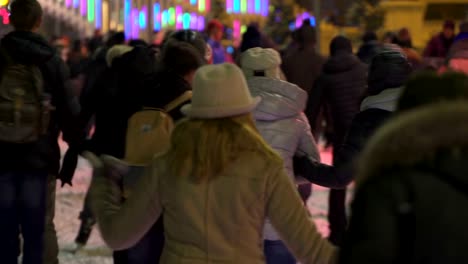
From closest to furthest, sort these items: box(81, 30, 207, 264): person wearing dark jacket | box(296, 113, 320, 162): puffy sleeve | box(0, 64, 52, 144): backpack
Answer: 1. box(81, 30, 207, 264): person wearing dark jacket
2. box(296, 113, 320, 162): puffy sleeve
3. box(0, 64, 52, 144): backpack

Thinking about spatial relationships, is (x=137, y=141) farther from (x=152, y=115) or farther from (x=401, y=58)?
(x=401, y=58)

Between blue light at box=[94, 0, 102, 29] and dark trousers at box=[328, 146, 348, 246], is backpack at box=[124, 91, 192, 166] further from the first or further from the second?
blue light at box=[94, 0, 102, 29]

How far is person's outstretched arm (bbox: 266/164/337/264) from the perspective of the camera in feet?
12.3

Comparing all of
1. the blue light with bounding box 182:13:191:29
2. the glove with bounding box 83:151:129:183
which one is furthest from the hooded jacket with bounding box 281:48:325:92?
the blue light with bounding box 182:13:191:29

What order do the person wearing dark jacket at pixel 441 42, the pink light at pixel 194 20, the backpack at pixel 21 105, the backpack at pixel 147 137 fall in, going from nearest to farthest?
the backpack at pixel 147 137, the backpack at pixel 21 105, the person wearing dark jacket at pixel 441 42, the pink light at pixel 194 20

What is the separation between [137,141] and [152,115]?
0.18 metres

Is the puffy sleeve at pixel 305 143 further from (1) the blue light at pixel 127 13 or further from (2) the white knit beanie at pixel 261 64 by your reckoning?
(1) the blue light at pixel 127 13

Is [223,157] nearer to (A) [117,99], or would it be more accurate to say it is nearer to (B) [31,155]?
(A) [117,99]

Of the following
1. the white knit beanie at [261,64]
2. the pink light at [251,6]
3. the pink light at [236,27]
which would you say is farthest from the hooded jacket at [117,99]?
the pink light at [236,27]

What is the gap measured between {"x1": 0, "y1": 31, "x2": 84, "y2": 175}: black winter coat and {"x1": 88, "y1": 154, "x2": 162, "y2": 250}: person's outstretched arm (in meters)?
1.64

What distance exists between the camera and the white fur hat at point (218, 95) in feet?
12.1

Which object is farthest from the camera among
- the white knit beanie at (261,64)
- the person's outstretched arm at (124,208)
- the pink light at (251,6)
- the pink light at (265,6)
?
the pink light at (251,6)

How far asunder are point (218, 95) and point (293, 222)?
53 centimetres

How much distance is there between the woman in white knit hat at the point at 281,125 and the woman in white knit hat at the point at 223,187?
1.49 m
